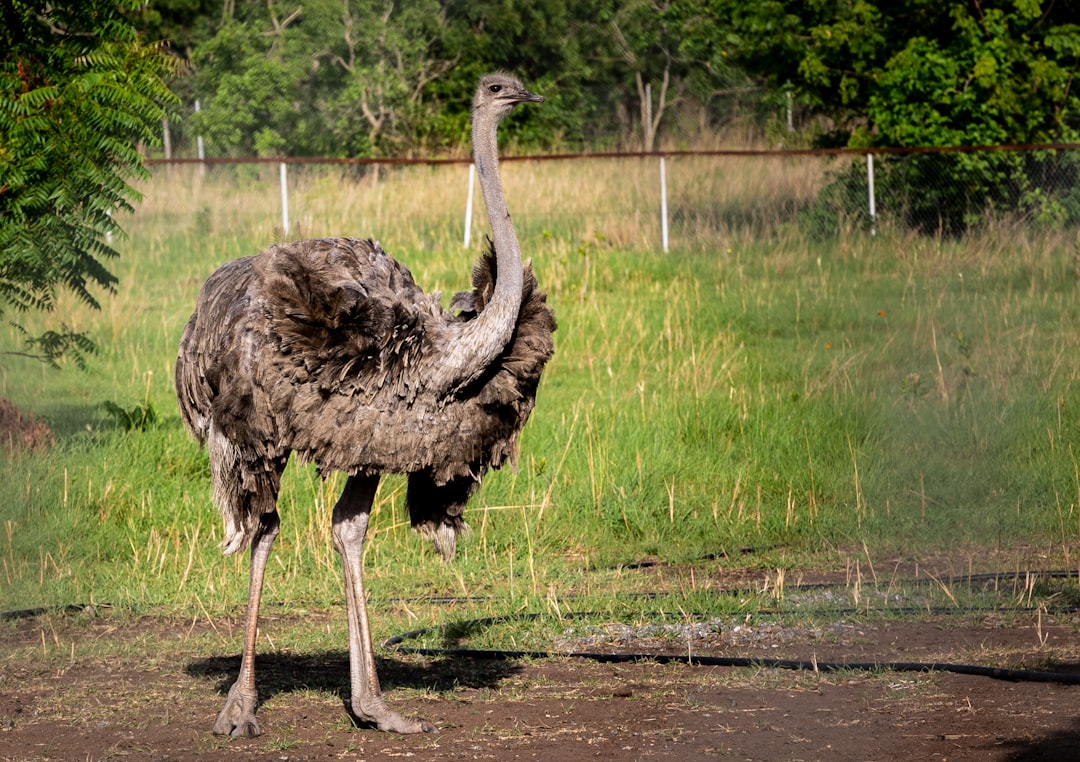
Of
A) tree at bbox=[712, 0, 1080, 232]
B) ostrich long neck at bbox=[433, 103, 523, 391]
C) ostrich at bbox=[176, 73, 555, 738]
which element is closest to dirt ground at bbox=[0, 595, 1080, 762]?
ostrich at bbox=[176, 73, 555, 738]

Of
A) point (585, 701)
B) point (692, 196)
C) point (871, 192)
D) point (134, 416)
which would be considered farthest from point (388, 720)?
point (692, 196)

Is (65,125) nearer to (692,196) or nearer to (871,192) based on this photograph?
(871,192)

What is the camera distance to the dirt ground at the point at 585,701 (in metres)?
4.91

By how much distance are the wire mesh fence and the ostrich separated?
10729 mm

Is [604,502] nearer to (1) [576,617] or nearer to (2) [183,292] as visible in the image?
(1) [576,617]

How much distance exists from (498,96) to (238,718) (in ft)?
7.79

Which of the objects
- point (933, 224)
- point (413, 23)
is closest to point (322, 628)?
point (933, 224)

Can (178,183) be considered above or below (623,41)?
below

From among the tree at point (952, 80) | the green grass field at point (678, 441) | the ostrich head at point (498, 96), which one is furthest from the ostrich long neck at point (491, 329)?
the tree at point (952, 80)

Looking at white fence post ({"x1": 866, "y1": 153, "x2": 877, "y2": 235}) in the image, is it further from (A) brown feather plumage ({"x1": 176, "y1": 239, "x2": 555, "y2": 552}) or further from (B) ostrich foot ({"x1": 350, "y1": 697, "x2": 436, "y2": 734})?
(B) ostrich foot ({"x1": 350, "y1": 697, "x2": 436, "y2": 734})

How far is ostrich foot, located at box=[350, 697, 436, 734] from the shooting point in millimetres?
5117

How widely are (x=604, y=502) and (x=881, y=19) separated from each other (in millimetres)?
11262

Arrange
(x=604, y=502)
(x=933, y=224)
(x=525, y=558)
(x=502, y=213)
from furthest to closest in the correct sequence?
(x=933, y=224) → (x=604, y=502) → (x=525, y=558) → (x=502, y=213)

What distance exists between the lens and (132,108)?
8461 millimetres
